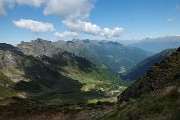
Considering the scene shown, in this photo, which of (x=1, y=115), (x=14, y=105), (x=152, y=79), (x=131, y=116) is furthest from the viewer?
(x=14, y=105)

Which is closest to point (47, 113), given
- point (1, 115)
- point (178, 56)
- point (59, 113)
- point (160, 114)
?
point (59, 113)

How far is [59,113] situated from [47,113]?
12.6 ft

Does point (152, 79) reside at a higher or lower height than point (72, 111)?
higher

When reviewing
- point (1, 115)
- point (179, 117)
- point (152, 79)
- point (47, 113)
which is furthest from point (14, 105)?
point (179, 117)

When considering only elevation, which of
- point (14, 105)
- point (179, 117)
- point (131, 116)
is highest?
point (179, 117)

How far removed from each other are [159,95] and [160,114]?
6.66 meters

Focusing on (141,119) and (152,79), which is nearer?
(141,119)

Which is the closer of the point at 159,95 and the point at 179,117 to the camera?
the point at 179,117

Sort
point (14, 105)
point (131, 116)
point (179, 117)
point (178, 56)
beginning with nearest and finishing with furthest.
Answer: point (179, 117) < point (131, 116) < point (178, 56) < point (14, 105)

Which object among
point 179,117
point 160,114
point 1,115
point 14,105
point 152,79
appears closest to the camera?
point 179,117

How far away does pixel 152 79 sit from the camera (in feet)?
257

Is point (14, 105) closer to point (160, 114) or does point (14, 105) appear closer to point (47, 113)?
point (47, 113)

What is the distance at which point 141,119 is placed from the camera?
38250mm

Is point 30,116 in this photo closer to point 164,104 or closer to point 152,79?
point 152,79
